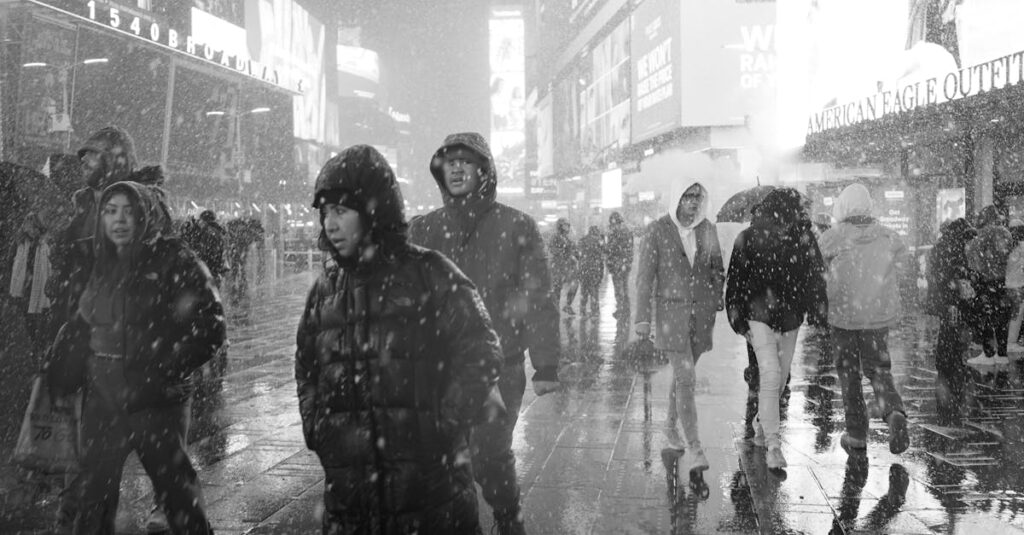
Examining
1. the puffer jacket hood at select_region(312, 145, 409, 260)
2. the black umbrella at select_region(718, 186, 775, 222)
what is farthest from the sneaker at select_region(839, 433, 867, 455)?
the black umbrella at select_region(718, 186, 775, 222)

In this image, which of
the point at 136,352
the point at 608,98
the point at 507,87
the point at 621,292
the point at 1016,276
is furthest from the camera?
the point at 507,87

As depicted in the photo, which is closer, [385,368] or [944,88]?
[385,368]

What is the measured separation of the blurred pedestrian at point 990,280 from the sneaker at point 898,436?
440 centimetres

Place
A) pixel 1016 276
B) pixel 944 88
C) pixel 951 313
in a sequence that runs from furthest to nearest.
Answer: pixel 944 88 < pixel 1016 276 < pixel 951 313

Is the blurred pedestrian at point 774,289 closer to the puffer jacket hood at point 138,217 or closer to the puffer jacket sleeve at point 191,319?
A: the puffer jacket sleeve at point 191,319

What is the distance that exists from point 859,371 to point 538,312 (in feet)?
10.4

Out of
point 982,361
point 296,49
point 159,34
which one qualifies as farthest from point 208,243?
point 296,49

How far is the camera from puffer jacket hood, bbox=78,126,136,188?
4.41 meters

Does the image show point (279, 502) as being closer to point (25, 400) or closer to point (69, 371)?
point (69, 371)

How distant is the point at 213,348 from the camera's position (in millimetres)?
3766

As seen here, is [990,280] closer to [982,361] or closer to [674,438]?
[982,361]

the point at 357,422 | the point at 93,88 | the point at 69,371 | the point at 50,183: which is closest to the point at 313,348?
the point at 357,422

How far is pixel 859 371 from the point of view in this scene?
6.34 m

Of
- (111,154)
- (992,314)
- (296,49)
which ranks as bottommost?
(992,314)
